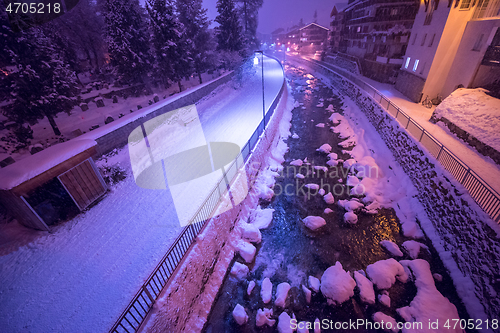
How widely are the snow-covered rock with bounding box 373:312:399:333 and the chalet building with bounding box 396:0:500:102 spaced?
15635 millimetres

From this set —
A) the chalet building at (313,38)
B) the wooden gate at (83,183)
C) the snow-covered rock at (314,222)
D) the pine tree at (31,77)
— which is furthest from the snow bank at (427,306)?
the chalet building at (313,38)

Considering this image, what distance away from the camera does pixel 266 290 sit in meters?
7.11

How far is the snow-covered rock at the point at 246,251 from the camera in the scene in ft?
26.7

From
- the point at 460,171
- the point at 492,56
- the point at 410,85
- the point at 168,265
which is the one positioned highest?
the point at 492,56

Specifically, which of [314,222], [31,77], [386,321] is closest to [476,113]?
[314,222]

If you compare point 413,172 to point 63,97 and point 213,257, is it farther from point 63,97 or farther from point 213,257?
point 63,97

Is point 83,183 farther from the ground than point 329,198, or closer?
farther from the ground

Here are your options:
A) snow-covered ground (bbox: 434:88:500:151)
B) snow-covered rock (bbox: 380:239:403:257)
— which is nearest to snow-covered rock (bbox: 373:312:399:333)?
snow-covered rock (bbox: 380:239:403:257)

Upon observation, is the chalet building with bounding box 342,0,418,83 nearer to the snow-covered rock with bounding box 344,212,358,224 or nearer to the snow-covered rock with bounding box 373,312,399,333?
the snow-covered rock with bounding box 344,212,358,224

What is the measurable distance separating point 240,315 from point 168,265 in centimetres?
278

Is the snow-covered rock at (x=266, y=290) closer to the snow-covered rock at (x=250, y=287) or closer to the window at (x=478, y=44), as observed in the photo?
the snow-covered rock at (x=250, y=287)

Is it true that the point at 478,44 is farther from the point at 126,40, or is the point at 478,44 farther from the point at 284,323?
the point at 126,40

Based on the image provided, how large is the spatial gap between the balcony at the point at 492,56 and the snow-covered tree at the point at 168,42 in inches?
987

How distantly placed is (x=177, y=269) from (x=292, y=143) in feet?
43.8
